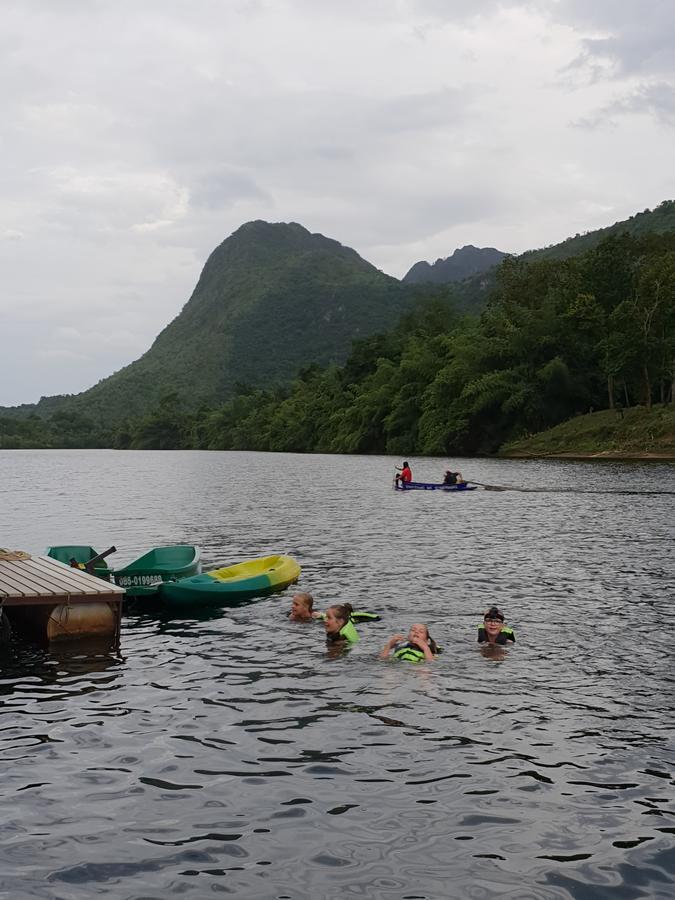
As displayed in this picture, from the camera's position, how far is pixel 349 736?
32.4 feet

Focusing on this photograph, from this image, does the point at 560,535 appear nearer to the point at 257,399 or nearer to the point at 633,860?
the point at 633,860

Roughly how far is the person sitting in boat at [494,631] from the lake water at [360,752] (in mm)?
311

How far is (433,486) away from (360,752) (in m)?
41.4

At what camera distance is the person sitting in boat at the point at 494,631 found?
543 inches

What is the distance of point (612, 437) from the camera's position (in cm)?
7969

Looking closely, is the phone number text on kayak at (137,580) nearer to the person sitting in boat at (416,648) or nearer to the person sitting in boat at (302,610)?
the person sitting in boat at (302,610)

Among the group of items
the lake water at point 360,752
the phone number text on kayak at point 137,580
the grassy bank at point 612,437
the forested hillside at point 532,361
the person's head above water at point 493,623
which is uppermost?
the forested hillside at point 532,361

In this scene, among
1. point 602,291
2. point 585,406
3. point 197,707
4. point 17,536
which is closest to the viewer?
point 197,707

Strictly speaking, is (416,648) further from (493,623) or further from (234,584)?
(234,584)

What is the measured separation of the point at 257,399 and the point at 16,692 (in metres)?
178

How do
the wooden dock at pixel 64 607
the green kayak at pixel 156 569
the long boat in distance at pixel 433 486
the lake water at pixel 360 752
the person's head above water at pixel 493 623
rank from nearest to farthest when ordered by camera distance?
the lake water at pixel 360 752, the person's head above water at pixel 493 623, the wooden dock at pixel 64 607, the green kayak at pixel 156 569, the long boat in distance at pixel 433 486

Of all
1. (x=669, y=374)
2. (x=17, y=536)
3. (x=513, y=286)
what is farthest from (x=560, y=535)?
(x=513, y=286)

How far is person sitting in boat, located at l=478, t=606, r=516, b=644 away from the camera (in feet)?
45.2

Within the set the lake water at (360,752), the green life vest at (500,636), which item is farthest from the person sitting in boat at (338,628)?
the green life vest at (500,636)
